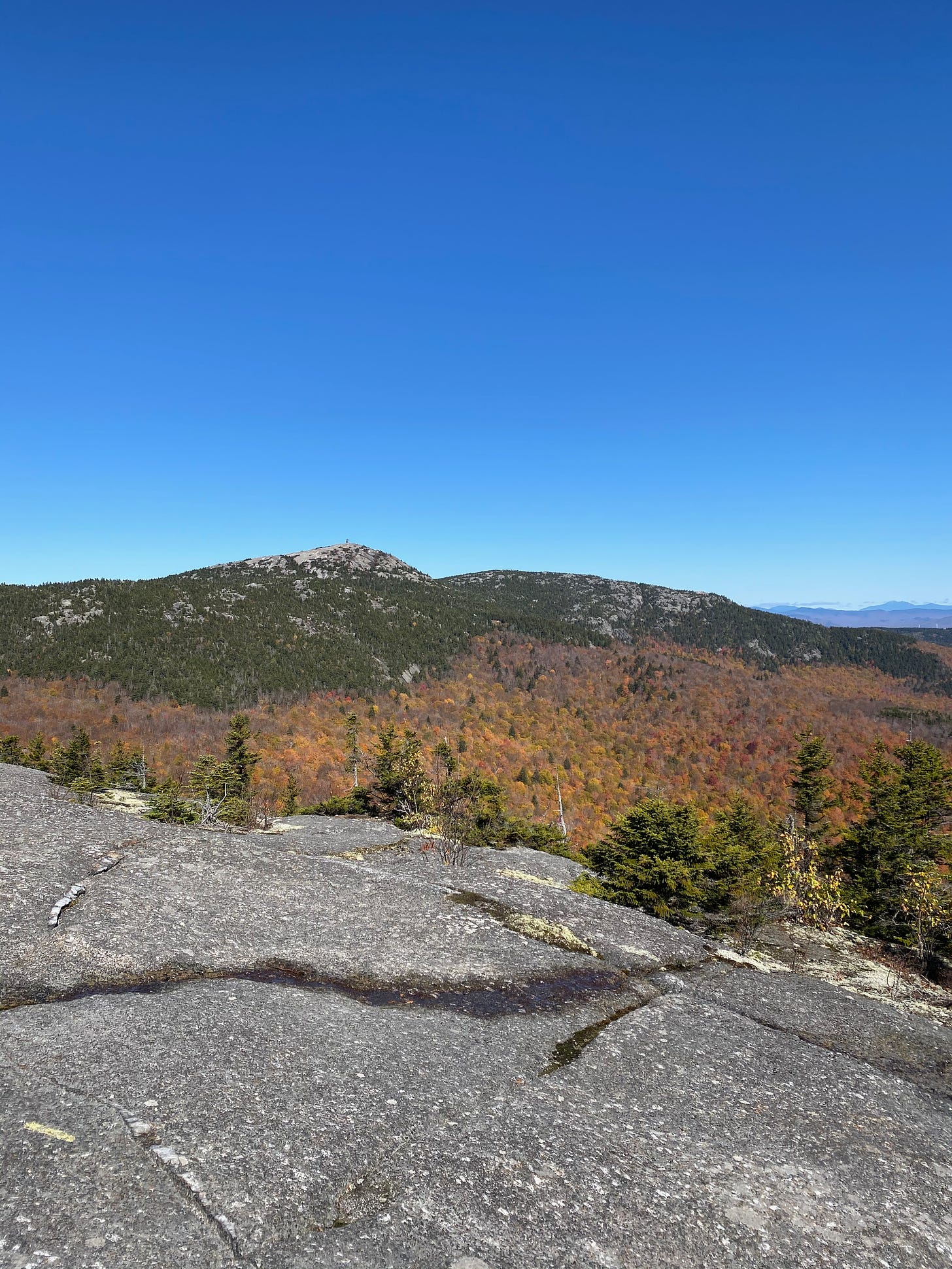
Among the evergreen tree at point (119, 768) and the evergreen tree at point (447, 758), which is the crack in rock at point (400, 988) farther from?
the evergreen tree at point (119, 768)

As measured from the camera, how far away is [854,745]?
13788 centimetres

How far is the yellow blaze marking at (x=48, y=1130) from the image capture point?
6824 millimetres

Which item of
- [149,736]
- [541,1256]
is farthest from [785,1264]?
[149,736]

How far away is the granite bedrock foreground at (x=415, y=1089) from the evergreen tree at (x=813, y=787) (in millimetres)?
29106

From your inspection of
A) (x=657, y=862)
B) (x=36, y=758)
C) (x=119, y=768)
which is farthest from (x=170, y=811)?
(x=119, y=768)

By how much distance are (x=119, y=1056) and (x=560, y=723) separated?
145m

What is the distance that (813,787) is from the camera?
138 feet

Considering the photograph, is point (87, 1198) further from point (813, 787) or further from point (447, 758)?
point (447, 758)

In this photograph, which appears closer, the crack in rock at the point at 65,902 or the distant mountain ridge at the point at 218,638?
the crack in rock at the point at 65,902

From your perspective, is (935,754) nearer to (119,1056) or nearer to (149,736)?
(119,1056)

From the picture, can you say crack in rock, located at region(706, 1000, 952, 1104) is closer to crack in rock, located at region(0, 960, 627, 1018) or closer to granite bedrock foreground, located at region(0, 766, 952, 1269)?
granite bedrock foreground, located at region(0, 766, 952, 1269)

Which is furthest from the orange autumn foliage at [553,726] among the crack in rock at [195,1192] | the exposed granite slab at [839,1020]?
the crack in rock at [195,1192]

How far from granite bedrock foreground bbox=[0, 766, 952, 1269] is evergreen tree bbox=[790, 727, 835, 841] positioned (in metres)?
29.1

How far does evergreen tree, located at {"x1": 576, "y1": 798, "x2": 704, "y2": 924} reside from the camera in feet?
74.4
